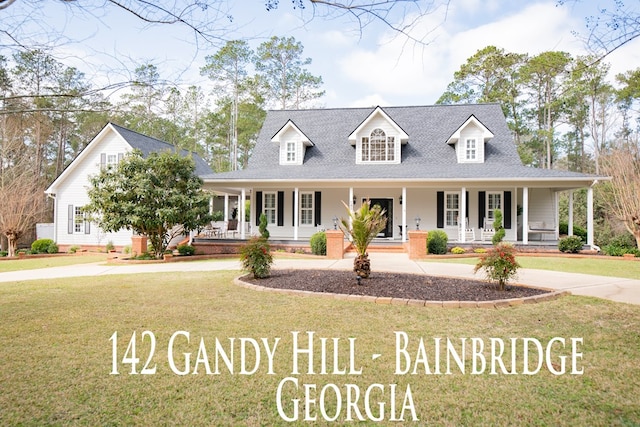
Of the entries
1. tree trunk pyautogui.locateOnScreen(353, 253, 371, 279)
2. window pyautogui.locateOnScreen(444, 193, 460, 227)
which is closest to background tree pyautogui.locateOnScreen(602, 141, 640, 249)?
window pyautogui.locateOnScreen(444, 193, 460, 227)

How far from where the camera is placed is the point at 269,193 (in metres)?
19.8

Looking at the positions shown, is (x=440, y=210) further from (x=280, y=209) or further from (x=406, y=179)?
(x=280, y=209)

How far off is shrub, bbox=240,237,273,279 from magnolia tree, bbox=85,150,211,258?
21.1 ft

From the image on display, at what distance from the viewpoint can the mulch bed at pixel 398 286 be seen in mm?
7113

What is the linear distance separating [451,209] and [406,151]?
12.7 feet

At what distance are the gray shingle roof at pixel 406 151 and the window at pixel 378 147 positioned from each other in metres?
0.64

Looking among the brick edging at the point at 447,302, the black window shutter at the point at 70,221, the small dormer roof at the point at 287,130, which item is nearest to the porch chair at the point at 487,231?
the small dormer roof at the point at 287,130

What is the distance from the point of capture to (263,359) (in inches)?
168

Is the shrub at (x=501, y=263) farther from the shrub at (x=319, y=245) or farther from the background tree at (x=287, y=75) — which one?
the background tree at (x=287, y=75)

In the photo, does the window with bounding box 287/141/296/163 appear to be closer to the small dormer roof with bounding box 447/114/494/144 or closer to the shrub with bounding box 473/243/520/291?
the small dormer roof with bounding box 447/114/494/144

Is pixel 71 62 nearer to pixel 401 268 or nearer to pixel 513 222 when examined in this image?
pixel 401 268

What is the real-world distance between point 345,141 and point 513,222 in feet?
30.8

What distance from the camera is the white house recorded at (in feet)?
69.1

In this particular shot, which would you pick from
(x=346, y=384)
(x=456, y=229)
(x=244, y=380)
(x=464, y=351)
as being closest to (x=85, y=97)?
(x=244, y=380)
